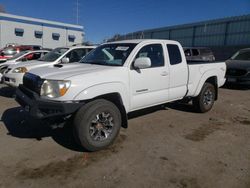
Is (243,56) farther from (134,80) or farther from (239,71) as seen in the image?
(134,80)

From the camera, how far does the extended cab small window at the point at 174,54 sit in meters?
5.42

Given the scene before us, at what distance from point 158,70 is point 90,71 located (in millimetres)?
1550

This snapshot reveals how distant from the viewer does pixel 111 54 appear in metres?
5.08

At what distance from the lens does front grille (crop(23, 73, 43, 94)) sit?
13.3 ft

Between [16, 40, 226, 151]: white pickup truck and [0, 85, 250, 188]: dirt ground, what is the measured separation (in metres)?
0.45

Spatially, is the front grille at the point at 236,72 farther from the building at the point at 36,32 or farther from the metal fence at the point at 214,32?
the building at the point at 36,32

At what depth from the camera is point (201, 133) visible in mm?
5078

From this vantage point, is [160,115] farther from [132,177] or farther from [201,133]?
[132,177]

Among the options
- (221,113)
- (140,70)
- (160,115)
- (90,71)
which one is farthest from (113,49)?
(221,113)

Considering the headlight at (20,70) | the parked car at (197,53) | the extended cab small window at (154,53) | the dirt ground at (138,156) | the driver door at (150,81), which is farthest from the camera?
the parked car at (197,53)

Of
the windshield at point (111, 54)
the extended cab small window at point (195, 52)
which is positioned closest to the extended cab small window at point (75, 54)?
the windshield at point (111, 54)

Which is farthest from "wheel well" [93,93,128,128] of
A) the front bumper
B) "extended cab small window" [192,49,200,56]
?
"extended cab small window" [192,49,200,56]

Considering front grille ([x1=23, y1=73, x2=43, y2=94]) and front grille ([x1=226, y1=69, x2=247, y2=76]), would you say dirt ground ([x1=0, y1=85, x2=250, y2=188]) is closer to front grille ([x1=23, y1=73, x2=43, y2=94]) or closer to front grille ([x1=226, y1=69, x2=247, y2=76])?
front grille ([x1=23, y1=73, x2=43, y2=94])

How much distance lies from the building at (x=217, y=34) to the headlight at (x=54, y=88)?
23.7 meters
